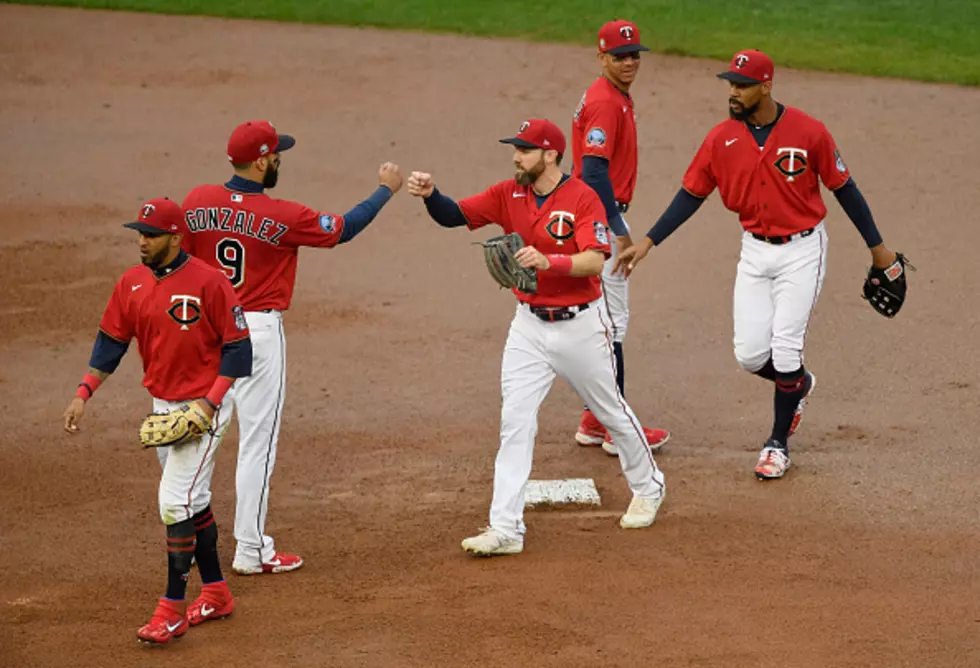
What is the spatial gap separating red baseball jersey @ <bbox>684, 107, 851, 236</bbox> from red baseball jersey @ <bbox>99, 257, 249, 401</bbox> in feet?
9.54

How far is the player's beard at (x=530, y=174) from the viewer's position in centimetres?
690

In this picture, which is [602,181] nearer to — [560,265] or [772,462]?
[560,265]

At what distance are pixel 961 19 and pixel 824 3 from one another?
6.11 ft

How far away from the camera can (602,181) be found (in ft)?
25.8

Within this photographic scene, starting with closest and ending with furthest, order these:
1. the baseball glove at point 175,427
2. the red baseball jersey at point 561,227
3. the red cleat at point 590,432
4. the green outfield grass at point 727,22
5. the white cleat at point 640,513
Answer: the baseball glove at point 175,427 → the red baseball jersey at point 561,227 → the white cleat at point 640,513 → the red cleat at point 590,432 → the green outfield grass at point 727,22

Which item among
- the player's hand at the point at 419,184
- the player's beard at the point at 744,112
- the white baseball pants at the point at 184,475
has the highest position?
the player's beard at the point at 744,112

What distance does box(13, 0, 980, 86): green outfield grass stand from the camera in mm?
16953

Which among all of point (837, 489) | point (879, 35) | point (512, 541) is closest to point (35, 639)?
point (512, 541)

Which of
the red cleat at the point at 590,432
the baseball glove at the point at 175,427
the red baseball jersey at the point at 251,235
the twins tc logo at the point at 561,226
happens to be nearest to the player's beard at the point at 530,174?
the twins tc logo at the point at 561,226

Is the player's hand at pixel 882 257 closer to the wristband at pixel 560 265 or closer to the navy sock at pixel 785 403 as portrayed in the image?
the navy sock at pixel 785 403

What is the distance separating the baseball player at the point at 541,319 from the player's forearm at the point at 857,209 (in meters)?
1.57

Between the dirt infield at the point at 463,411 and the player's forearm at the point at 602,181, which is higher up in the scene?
the player's forearm at the point at 602,181

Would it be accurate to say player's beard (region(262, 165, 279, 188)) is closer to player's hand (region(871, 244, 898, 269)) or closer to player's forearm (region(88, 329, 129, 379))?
player's forearm (region(88, 329, 129, 379))

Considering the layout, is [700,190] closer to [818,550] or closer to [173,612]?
[818,550]
